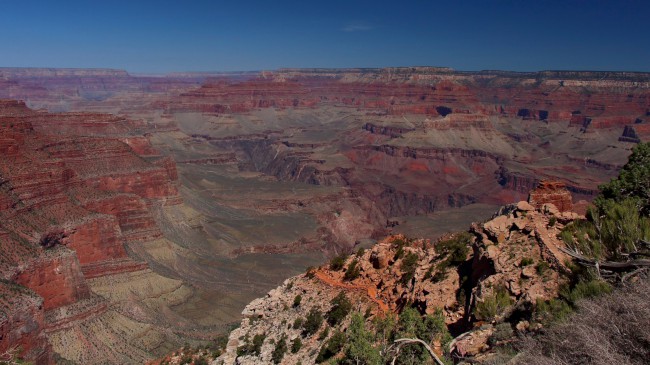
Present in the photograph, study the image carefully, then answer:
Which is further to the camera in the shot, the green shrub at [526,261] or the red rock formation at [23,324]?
the red rock formation at [23,324]

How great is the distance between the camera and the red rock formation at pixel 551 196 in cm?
2284

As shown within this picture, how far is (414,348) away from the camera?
13531 millimetres

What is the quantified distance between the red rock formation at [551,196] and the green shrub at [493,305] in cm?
878

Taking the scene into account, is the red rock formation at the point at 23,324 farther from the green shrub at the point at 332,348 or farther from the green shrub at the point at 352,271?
the green shrub at the point at 332,348

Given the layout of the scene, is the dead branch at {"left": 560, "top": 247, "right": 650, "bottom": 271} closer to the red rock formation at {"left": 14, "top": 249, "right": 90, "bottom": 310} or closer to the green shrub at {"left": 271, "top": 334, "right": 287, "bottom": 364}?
the green shrub at {"left": 271, "top": 334, "right": 287, "bottom": 364}

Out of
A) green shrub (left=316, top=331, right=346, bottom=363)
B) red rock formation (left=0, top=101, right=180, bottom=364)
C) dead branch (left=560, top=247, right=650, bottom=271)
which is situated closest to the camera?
dead branch (left=560, top=247, right=650, bottom=271)

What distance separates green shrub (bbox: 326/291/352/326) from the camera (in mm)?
19906

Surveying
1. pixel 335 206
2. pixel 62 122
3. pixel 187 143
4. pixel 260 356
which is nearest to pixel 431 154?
pixel 335 206

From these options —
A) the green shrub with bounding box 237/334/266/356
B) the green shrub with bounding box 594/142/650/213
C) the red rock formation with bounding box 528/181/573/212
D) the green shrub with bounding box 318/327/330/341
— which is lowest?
the green shrub with bounding box 237/334/266/356

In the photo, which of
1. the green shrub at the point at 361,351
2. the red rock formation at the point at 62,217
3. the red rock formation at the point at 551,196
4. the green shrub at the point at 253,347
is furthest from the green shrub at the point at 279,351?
the red rock formation at the point at 62,217

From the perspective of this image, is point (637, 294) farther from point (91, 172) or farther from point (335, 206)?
point (335, 206)

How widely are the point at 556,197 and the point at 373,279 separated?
901 centimetres

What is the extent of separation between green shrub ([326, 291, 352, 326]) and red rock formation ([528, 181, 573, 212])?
9.41 meters

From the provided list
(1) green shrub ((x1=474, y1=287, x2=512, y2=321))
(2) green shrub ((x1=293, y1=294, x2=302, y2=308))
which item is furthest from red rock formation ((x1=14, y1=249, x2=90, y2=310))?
(1) green shrub ((x1=474, y1=287, x2=512, y2=321))
